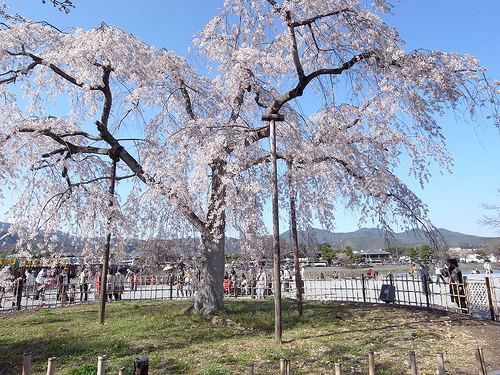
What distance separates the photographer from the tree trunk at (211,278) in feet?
32.2

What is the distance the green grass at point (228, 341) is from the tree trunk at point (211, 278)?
382 mm

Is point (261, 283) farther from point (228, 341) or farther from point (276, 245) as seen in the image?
point (276, 245)

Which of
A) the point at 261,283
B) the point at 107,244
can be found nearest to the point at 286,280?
the point at 261,283

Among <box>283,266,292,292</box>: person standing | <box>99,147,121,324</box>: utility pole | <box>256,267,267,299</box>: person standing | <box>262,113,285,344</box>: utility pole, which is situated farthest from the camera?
<box>283,266,292,292</box>: person standing

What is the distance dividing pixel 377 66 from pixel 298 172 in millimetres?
3463

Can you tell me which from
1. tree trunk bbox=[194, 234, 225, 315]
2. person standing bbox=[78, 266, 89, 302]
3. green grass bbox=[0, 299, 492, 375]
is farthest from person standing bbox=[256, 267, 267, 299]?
person standing bbox=[78, 266, 89, 302]

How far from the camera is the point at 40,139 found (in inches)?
401

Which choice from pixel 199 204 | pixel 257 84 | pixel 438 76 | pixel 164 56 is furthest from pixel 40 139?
pixel 438 76

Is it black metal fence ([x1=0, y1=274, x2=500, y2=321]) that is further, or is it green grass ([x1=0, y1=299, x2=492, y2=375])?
black metal fence ([x1=0, y1=274, x2=500, y2=321])

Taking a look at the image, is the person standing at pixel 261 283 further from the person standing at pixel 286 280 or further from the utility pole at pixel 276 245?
the utility pole at pixel 276 245

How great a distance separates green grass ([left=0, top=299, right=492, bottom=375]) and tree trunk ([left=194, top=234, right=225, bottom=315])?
1.25 feet

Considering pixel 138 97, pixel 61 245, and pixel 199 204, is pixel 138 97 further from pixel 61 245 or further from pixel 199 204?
pixel 61 245

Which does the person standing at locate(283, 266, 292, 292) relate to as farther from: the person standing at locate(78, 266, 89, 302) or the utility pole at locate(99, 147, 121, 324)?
the utility pole at locate(99, 147, 121, 324)

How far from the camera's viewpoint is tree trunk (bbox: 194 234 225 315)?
32.2 ft
